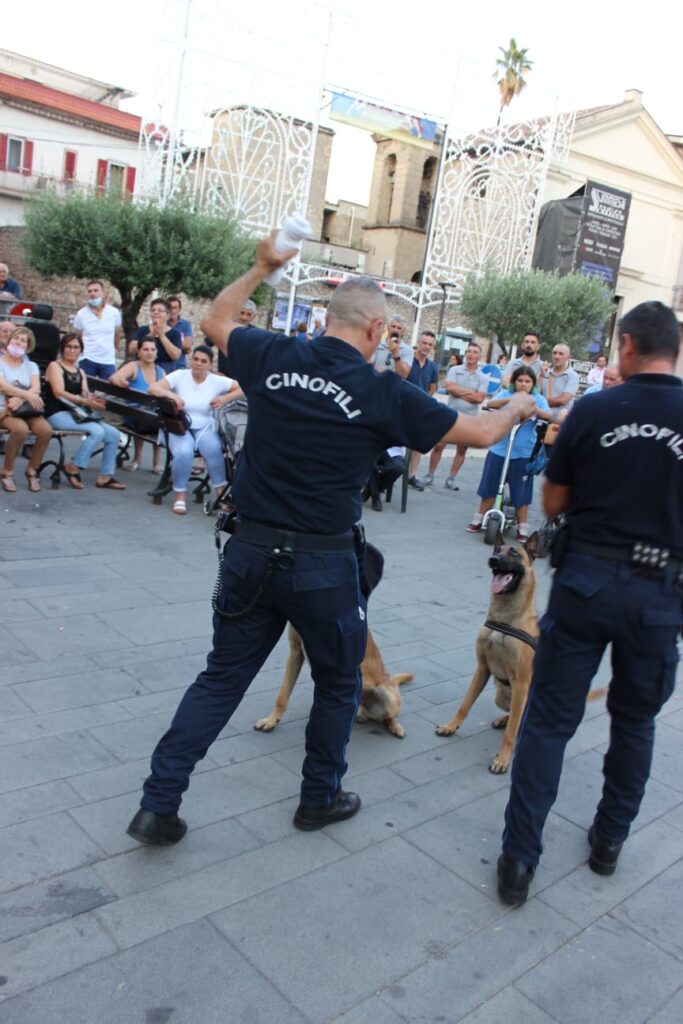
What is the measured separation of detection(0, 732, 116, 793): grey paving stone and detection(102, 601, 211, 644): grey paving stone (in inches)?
48.1

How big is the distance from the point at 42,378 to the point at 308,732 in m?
6.45

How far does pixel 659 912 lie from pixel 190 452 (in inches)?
236

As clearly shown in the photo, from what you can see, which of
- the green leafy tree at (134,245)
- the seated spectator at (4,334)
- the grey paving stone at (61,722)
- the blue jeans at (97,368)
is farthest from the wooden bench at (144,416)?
the green leafy tree at (134,245)

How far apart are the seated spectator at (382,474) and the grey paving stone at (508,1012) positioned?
5.05 metres

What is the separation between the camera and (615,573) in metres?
2.79

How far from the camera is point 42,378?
841 cm

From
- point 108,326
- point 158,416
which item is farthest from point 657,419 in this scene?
point 108,326

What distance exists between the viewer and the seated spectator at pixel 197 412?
7992mm

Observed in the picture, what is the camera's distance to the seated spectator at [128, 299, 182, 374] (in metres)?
9.58

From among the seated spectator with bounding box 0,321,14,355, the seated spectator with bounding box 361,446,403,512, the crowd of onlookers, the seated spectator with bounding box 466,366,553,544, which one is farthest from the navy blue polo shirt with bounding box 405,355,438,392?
the seated spectator with bounding box 0,321,14,355

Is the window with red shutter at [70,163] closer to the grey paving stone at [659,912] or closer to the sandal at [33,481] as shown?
the sandal at [33,481]

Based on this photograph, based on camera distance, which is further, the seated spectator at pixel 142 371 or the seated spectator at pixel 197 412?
the seated spectator at pixel 142 371

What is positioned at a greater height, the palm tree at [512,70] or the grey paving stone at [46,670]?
the palm tree at [512,70]

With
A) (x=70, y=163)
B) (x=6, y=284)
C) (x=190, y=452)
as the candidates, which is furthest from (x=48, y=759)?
(x=70, y=163)
